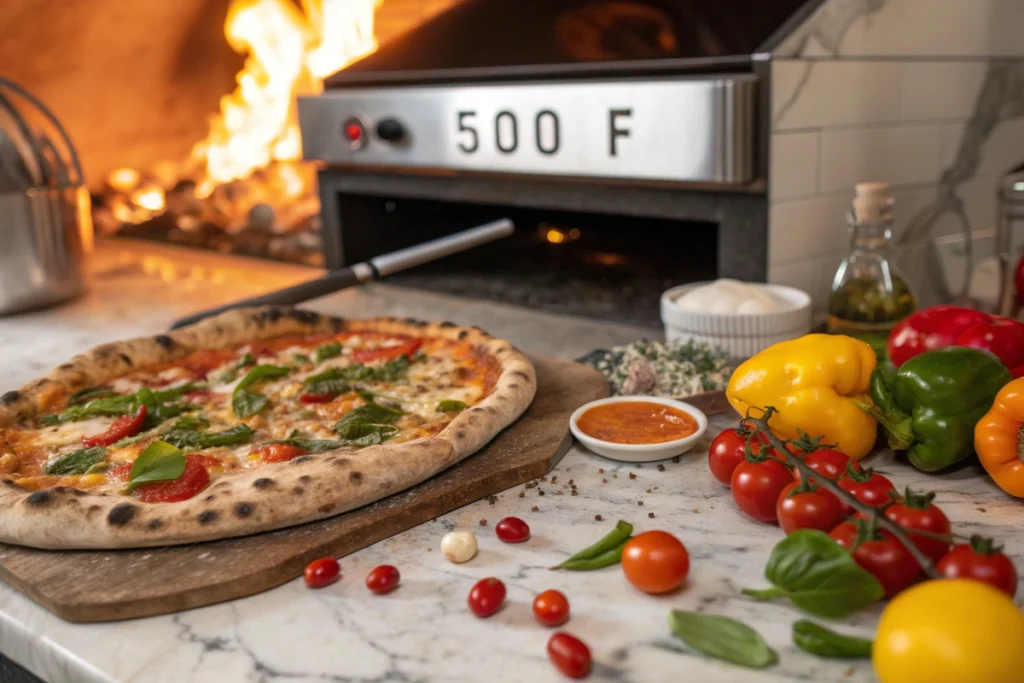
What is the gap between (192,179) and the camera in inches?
185

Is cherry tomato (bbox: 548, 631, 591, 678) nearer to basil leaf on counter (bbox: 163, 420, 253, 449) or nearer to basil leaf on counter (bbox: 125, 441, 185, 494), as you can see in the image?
basil leaf on counter (bbox: 125, 441, 185, 494)

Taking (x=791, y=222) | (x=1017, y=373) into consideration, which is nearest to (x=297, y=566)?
(x=1017, y=373)

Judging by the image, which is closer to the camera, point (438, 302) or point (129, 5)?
point (438, 302)

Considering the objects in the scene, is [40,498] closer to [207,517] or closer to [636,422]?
[207,517]

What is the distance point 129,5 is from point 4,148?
151cm

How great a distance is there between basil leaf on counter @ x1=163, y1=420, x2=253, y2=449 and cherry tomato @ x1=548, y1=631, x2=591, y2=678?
826 mm

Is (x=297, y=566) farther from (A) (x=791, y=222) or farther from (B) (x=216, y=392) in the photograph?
(A) (x=791, y=222)

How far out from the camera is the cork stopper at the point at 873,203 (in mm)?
2012

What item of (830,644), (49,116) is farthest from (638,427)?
(49,116)

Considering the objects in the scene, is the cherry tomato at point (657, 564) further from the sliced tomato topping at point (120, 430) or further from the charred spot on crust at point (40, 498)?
the sliced tomato topping at point (120, 430)

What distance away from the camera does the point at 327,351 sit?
84.7 inches

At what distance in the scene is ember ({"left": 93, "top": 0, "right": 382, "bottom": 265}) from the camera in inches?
149

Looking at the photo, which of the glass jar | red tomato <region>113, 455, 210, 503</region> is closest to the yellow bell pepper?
the glass jar

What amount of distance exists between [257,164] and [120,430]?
2984 mm
